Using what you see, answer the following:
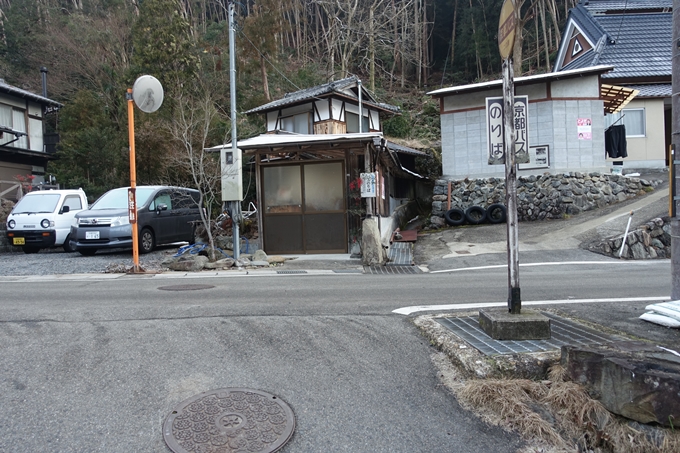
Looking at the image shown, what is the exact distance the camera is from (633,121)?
19.9 meters

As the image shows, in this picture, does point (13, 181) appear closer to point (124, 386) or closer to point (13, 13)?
point (13, 13)

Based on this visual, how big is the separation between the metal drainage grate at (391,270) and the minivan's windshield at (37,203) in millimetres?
9863

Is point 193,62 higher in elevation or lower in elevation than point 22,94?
higher

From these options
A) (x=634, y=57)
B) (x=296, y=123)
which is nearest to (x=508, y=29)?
(x=296, y=123)

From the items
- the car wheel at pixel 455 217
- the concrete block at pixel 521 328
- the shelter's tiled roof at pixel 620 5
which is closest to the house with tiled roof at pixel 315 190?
the car wheel at pixel 455 217

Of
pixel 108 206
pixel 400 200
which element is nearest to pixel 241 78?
pixel 400 200

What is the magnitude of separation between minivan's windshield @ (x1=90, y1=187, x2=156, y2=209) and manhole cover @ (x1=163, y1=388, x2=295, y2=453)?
35.4 ft

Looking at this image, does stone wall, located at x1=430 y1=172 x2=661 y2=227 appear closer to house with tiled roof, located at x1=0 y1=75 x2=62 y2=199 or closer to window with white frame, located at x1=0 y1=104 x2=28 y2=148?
house with tiled roof, located at x1=0 y1=75 x2=62 y2=199

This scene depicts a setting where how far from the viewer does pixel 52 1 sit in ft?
109

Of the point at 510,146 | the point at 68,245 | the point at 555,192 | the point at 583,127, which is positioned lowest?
the point at 68,245

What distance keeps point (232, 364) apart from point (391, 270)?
7.35 m

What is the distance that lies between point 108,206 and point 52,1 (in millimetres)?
28617

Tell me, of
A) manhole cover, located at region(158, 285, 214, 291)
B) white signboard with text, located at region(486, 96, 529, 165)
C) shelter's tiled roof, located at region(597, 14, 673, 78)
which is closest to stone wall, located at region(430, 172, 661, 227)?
shelter's tiled roof, located at region(597, 14, 673, 78)

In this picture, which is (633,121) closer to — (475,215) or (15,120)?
(475,215)
